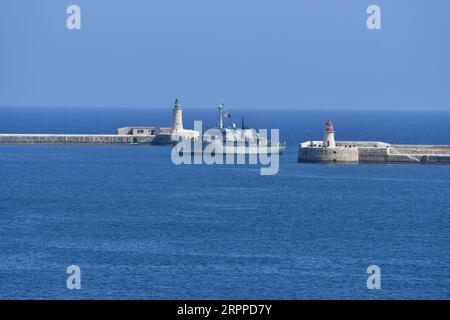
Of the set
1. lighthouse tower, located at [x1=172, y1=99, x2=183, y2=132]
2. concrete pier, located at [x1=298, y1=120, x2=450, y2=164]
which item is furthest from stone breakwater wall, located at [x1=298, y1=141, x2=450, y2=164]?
lighthouse tower, located at [x1=172, y1=99, x2=183, y2=132]

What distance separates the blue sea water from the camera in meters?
47.6

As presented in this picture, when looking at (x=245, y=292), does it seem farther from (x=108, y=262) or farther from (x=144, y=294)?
(x=108, y=262)

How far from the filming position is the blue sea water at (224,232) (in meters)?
47.6

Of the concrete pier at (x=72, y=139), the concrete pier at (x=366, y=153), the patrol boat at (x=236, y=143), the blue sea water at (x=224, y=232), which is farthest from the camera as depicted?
the concrete pier at (x=72, y=139)

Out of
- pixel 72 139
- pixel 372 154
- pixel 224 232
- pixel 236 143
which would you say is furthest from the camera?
pixel 72 139

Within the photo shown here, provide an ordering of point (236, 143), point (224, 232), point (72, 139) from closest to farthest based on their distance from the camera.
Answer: point (224, 232) < point (236, 143) < point (72, 139)

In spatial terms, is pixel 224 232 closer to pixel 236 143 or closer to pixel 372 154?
pixel 372 154

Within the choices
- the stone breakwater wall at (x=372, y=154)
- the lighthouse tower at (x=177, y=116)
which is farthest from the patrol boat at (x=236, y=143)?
the lighthouse tower at (x=177, y=116)

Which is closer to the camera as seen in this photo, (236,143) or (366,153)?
(366,153)

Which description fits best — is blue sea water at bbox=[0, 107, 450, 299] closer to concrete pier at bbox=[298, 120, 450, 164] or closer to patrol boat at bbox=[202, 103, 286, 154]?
concrete pier at bbox=[298, 120, 450, 164]

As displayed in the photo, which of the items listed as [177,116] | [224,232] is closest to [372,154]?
[177,116]

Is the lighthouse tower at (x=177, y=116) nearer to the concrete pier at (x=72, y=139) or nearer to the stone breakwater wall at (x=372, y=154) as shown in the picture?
the concrete pier at (x=72, y=139)

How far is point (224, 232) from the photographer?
62125 millimetres
